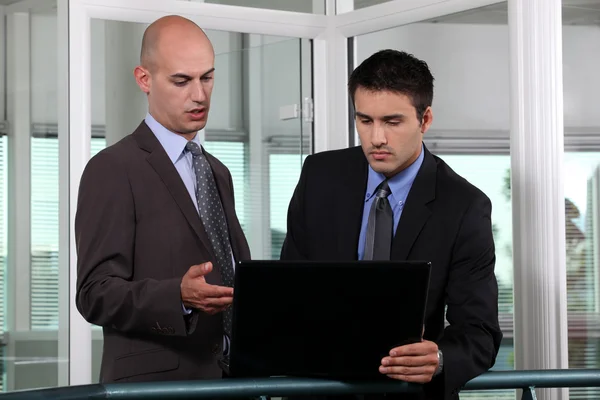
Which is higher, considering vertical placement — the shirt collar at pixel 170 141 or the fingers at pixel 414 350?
the shirt collar at pixel 170 141

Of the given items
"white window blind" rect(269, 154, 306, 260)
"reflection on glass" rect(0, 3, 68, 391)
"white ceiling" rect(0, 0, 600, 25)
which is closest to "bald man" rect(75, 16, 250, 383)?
"reflection on glass" rect(0, 3, 68, 391)

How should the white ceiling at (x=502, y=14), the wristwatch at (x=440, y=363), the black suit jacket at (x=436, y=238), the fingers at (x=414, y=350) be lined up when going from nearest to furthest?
the fingers at (x=414, y=350), the wristwatch at (x=440, y=363), the black suit jacket at (x=436, y=238), the white ceiling at (x=502, y=14)

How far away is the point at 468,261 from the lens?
2.04 meters

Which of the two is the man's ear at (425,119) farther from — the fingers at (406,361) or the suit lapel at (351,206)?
the fingers at (406,361)

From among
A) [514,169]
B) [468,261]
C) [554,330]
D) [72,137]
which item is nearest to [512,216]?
[514,169]

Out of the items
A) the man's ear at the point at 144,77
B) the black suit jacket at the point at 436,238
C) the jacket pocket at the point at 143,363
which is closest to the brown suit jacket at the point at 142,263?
the jacket pocket at the point at 143,363

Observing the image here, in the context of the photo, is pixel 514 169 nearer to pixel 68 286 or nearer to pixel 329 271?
pixel 68 286

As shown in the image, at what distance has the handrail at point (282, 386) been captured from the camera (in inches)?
60.7

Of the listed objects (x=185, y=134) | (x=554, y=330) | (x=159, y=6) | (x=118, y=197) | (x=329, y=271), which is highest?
(x=159, y=6)

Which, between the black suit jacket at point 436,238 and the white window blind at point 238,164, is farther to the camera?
the white window blind at point 238,164

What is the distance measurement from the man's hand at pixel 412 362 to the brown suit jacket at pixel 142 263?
1.40 ft

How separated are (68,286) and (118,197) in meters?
1.41

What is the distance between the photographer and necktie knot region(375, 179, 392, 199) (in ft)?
6.97

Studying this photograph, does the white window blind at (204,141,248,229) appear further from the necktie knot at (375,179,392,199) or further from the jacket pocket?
the jacket pocket
